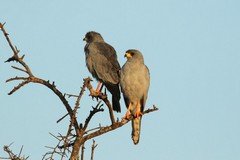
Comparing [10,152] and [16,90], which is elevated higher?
[16,90]

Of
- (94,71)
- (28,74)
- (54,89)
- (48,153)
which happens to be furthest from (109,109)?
(94,71)

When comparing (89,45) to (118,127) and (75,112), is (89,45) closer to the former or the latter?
(118,127)

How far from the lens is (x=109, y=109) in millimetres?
6816

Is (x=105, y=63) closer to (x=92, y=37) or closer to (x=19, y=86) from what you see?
(x=92, y=37)

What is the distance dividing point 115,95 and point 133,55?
3.79 feet

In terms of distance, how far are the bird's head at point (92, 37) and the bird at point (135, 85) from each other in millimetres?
2533

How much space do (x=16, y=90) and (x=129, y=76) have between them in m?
2.74

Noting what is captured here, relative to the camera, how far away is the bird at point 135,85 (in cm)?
841

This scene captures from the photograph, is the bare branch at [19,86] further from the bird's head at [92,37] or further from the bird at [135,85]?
the bird's head at [92,37]

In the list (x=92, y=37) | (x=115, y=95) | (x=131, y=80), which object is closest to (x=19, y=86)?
(x=131, y=80)

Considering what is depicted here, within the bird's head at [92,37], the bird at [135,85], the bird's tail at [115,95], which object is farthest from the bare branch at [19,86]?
the bird's head at [92,37]

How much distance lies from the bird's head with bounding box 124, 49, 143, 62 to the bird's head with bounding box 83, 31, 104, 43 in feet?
7.58

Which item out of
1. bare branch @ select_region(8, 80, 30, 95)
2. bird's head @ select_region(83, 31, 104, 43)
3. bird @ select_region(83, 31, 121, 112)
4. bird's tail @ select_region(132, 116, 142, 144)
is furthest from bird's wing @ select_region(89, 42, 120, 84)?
bare branch @ select_region(8, 80, 30, 95)

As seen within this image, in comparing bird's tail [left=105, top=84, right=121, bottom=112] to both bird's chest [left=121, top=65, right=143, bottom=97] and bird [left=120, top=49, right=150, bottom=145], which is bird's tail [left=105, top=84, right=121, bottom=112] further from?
bird's chest [left=121, top=65, right=143, bottom=97]
